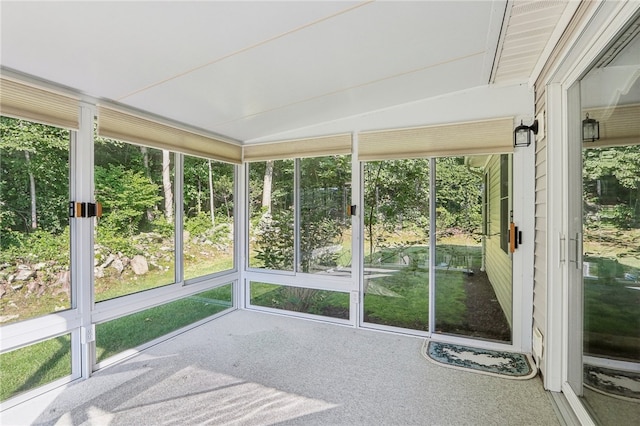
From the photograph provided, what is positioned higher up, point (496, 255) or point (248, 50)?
point (248, 50)

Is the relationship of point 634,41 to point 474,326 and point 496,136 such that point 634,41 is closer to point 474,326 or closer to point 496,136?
point 496,136

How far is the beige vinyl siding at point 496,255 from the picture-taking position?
2968 millimetres

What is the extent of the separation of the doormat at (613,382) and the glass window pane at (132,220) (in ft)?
11.6

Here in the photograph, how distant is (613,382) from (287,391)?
1.94 metres

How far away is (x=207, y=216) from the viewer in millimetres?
3812

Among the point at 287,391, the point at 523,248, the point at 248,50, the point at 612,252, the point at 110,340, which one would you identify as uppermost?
the point at 248,50

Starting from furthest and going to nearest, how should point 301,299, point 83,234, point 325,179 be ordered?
point 301,299 → point 325,179 → point 83,234

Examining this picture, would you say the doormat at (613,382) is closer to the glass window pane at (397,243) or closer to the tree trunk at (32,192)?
the glass window pane at (397,243)

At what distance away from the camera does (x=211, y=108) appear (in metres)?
2.92

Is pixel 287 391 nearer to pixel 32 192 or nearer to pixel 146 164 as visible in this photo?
pixel 32 192


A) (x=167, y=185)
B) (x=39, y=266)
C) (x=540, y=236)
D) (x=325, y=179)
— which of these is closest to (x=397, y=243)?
(x=325, y=179)

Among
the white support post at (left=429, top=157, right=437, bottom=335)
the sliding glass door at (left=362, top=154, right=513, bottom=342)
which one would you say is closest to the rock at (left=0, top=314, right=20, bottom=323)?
the sliding glass door at (left=362, top=154, right=513, bottom=342)

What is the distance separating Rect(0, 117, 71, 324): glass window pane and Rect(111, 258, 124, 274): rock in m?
0.38

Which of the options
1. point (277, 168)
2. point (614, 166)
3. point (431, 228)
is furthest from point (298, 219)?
point (614, 166)
